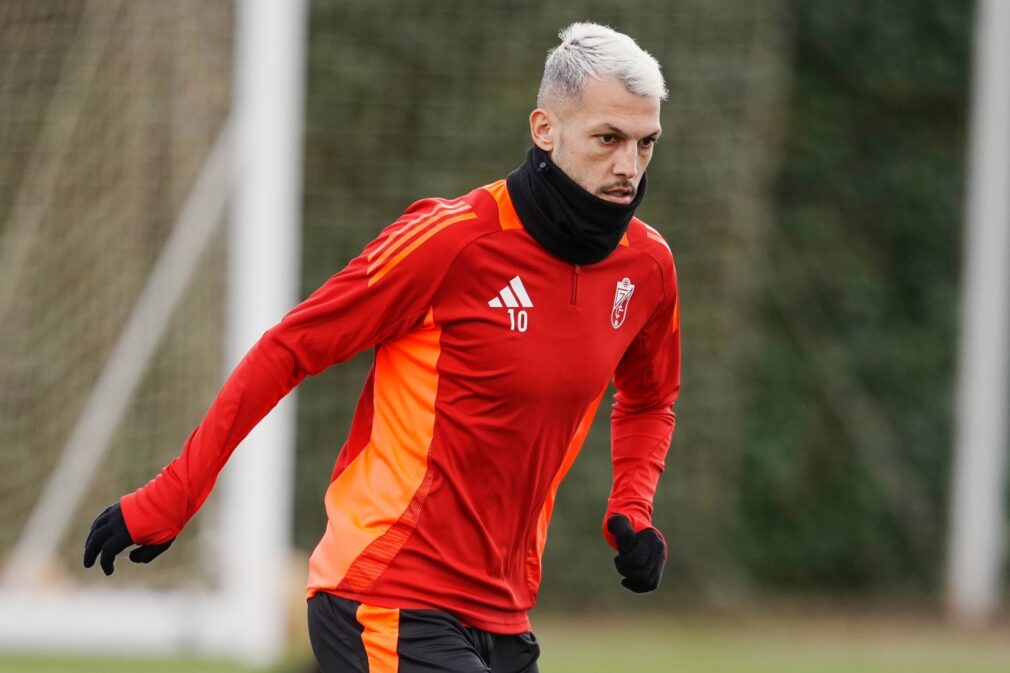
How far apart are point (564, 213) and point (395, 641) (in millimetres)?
990

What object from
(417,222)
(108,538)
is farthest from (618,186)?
(108,538)

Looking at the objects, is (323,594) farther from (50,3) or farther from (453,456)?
(50,3)

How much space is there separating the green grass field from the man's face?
511 centimetres

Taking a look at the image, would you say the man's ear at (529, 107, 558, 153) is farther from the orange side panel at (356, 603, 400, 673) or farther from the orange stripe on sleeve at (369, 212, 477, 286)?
the orange side panel at (356, 603, 400, 673)

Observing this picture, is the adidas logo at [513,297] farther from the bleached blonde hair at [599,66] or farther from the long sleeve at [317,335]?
the bleached blonde hair at [599,66]

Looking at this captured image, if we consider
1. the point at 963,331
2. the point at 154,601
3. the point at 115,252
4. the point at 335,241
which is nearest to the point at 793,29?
the point at 963,331

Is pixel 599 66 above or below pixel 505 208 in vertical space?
above

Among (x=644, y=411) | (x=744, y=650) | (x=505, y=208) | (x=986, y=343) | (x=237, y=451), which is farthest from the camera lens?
(x=986, y=343)

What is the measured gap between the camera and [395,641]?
335cm

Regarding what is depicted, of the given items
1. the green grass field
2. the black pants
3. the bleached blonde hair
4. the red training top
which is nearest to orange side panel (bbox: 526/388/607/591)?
the red training top

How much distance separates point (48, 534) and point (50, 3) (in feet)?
9.07

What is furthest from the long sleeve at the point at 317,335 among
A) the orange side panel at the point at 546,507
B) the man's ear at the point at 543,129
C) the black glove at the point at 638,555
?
the black glove at the point at 638,555

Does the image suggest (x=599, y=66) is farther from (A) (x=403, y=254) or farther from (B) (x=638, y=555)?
(B) (x=638, y=555)

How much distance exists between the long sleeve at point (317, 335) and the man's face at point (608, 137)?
0.32 m
